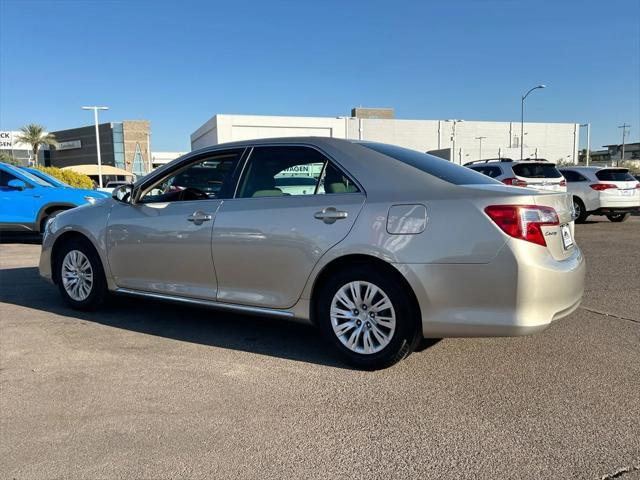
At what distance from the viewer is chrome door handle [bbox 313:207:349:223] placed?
12.3ft

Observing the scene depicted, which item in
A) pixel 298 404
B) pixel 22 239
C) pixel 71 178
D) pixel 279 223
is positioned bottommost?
pixel 298 404

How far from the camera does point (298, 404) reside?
327 centimetres

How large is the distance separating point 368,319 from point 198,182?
205 centimetres

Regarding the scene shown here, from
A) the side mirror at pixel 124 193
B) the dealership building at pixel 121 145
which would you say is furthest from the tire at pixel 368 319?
the dealership building at pixel 121 145

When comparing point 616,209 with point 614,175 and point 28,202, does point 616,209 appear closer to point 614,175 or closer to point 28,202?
point 614,175

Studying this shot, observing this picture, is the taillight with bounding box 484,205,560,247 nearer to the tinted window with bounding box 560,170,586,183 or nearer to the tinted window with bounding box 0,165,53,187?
the tinted window with bounding box 0,165,53,187

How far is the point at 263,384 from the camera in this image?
11.7 ft

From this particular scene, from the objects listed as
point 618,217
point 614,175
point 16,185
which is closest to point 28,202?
point 16,185

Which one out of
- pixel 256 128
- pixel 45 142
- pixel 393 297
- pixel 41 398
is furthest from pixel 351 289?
pixel 45 142

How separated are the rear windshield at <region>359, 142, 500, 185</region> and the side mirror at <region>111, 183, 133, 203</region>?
2358mm

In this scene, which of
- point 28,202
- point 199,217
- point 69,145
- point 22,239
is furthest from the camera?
point 69,145

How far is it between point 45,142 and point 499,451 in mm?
76546

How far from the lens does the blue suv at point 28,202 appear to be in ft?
33.6

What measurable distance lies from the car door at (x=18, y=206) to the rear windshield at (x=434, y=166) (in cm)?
847
